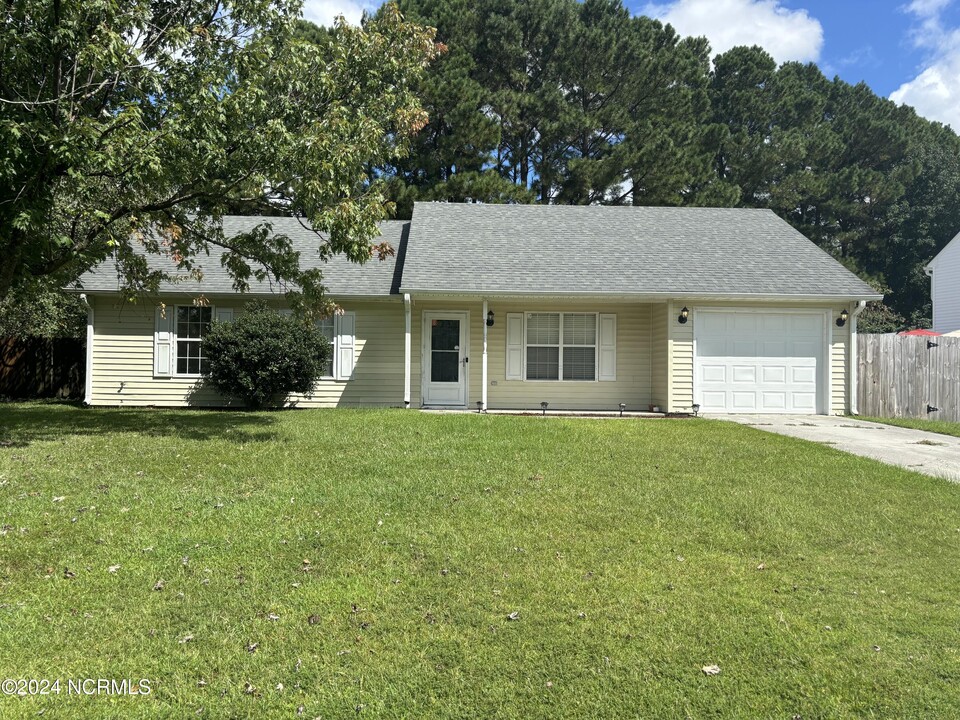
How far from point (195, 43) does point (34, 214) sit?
3.64 m

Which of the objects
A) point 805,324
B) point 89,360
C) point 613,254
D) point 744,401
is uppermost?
point 613,254

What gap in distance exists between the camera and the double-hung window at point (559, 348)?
14305mm

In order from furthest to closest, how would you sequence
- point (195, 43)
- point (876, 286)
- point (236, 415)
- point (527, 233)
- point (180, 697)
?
point (876, 286) → point (527, 233) → point (236, 415) → point (195, 43) → point (180, 697)

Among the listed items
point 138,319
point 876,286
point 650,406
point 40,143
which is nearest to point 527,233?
point 650,406

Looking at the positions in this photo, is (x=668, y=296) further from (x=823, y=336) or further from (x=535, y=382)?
(x=823, y=336)

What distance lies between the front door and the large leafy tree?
396 centimetres

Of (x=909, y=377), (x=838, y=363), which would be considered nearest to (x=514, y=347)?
(x=838, y=363)

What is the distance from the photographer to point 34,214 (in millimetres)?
7219

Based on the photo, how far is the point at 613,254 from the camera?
1481cm

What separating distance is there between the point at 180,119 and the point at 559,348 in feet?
28.9

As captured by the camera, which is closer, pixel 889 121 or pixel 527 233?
pixel 527 233

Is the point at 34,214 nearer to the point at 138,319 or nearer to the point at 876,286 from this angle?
the point at 138,319

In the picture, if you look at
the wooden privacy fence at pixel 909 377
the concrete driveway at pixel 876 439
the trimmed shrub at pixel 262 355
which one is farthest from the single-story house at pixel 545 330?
the concrete driveway at pixel 876 439

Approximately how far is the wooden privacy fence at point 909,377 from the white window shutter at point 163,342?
14.9 metres
